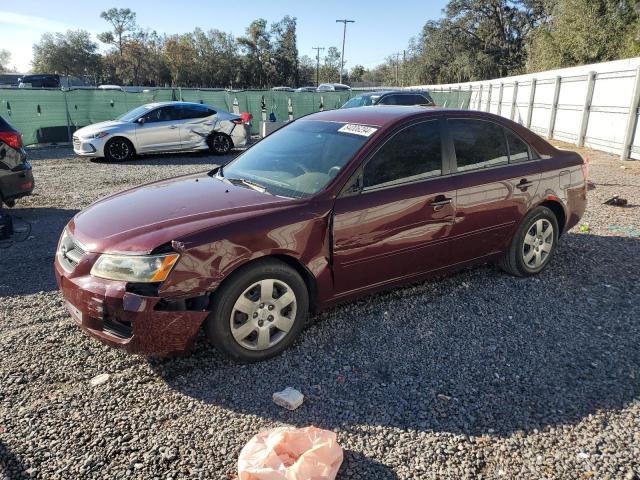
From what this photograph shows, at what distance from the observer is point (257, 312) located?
10.3 ft

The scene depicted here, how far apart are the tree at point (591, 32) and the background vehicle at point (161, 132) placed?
2469cm

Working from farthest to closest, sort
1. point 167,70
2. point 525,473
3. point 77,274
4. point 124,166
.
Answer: point 167,70
point 124,166
point 77,274
point 525,473

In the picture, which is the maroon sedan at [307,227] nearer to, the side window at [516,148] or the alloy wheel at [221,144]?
the side window at [516,148]

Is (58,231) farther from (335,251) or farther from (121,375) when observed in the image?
(335,251)

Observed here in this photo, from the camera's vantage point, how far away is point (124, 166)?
11664 mm

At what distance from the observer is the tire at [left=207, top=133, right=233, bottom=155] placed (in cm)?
1344

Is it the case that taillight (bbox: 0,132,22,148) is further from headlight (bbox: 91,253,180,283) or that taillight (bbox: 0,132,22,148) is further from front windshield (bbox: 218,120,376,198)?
headlight (bbox: 91,253,180,283)

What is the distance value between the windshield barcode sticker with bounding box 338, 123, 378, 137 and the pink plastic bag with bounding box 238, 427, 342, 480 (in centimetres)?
227

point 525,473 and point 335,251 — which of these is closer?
point 525,473

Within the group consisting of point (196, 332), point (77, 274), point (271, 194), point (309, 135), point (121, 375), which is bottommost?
point (121, 375)

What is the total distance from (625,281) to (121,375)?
15.0 feet

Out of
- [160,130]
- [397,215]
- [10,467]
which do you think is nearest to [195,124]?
[160,130]

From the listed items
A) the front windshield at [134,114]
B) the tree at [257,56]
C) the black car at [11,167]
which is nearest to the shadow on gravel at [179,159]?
the front windshield at [134,114]

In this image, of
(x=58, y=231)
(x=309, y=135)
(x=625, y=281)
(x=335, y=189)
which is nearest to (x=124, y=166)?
(x=58, y=231)
